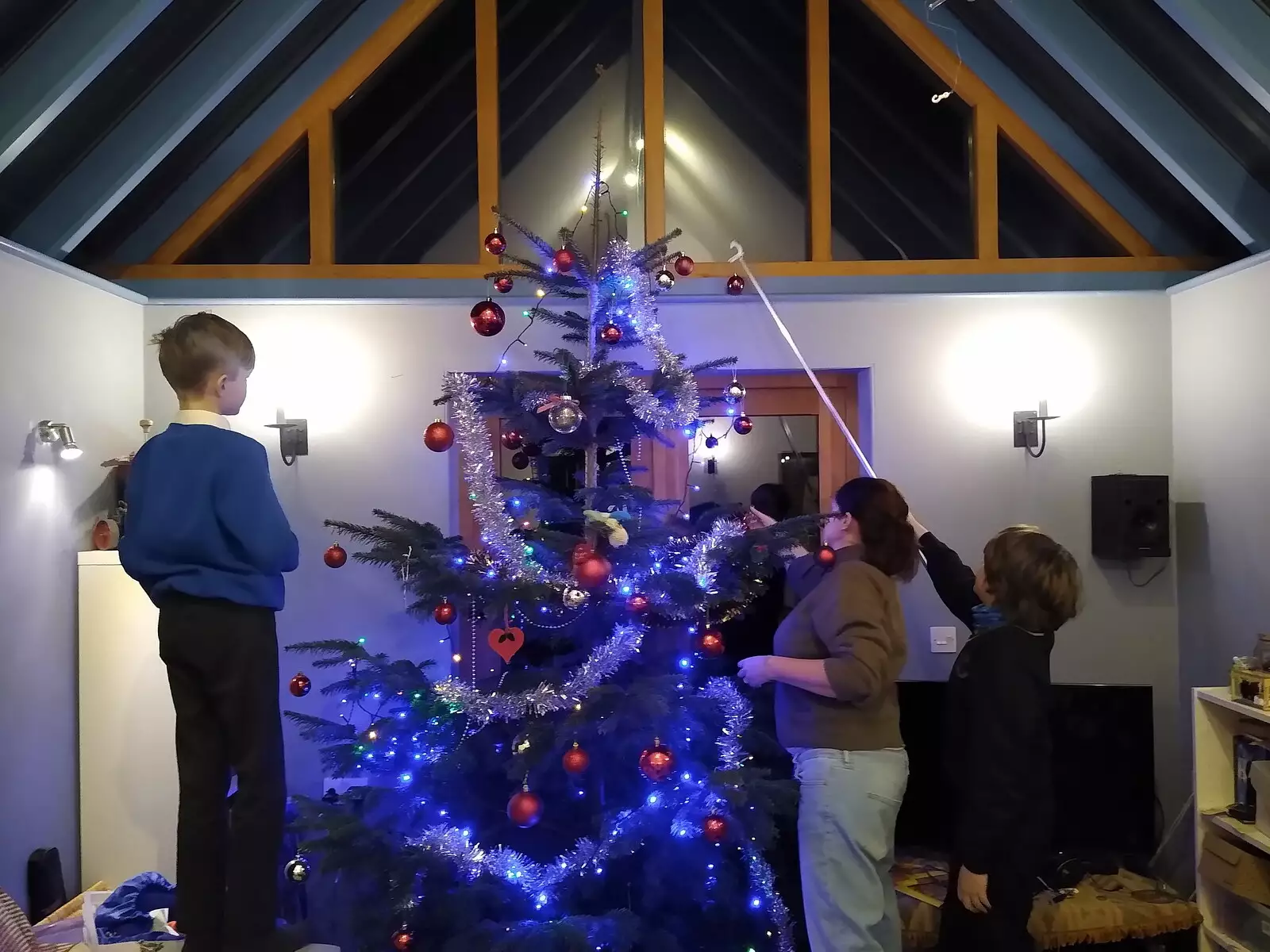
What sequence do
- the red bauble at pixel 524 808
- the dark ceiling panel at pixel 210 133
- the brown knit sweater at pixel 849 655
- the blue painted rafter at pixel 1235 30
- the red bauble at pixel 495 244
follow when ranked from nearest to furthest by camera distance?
1. the red bauble at pixel 524 808
2. the brown knit sweater at pixel 849 655
3. the red bauble at pixel 495 244
4. the blue painted rafter at pixel 1235 30
5. the dark ceiling panel at pixel 210 133

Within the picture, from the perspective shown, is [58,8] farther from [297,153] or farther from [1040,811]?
[1040,811]

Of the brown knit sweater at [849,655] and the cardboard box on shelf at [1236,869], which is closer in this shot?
the brown knit sweater at [849,655]

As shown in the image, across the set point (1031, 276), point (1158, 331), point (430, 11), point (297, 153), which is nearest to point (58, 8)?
point (297, 153)

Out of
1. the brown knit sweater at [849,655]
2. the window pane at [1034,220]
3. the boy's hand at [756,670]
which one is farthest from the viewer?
the window pane at [1034,220]

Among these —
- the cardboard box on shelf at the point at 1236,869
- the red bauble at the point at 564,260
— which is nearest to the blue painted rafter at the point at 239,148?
the red bauble at the point at 564,260

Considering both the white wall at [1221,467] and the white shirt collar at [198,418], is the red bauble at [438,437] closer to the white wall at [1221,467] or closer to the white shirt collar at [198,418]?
the white shirt collar at [198,418]

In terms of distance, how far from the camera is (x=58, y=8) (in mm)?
2516

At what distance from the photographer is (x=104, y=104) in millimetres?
2908

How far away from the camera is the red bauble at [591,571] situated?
1919 mm

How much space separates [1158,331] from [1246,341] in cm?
39

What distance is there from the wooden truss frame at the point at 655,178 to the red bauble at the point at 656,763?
6.66 ft

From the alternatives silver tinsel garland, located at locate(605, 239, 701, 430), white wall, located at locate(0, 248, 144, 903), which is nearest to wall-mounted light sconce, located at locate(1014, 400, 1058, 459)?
silver tinsel garland, located at locate(605, 239, 701, 430)

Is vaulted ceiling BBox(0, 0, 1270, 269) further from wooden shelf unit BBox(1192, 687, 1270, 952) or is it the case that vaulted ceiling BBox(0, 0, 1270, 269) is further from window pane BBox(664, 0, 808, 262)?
wooden shelf unit BBox(1192, 687, 1270, 952)

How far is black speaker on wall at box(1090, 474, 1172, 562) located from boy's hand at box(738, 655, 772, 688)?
5.77ft
